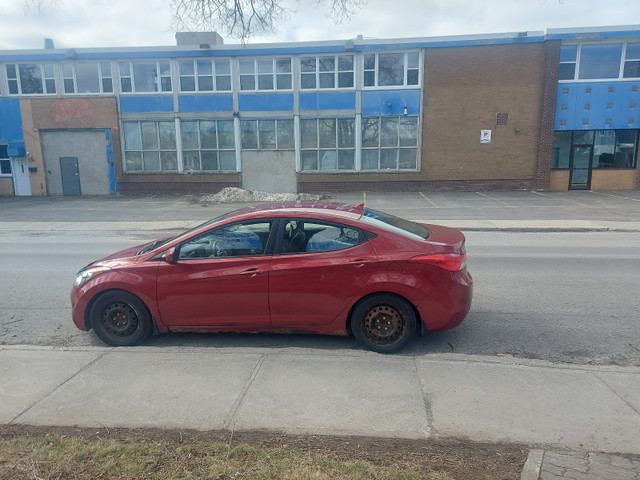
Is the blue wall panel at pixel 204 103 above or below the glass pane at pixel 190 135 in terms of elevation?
above

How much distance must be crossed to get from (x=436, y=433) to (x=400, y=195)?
20.4 metres

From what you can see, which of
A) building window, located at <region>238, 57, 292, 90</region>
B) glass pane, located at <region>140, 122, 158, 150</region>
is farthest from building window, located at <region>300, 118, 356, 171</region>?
glass pane, located at <region>140, 122, 158, 150</region>

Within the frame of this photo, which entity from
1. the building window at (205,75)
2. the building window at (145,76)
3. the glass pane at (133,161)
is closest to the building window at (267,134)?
the building window at (205,75)

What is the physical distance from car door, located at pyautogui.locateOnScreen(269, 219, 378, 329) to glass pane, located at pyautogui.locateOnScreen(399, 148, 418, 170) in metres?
20.6

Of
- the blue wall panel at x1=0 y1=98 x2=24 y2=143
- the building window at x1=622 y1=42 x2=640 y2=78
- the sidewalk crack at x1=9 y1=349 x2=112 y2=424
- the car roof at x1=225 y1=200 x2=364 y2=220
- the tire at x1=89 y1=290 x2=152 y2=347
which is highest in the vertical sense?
the building window at x1=622 y1=42 x2=640 y2=78

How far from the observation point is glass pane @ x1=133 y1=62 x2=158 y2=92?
25.1 m

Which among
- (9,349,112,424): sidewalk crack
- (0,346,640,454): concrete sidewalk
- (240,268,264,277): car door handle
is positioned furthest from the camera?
(240,268,264,277): car door handle

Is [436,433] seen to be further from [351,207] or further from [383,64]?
[383,64]

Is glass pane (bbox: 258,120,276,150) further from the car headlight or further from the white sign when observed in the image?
the car headlight

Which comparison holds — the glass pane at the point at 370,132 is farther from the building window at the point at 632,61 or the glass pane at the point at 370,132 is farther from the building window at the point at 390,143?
the building window at the point at 632,61

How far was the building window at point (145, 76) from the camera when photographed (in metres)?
25.0

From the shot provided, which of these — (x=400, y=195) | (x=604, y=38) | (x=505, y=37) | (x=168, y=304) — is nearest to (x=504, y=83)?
(x=505, y=37)

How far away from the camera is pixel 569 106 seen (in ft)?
77.3

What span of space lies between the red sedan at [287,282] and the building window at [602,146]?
22.4 metres
